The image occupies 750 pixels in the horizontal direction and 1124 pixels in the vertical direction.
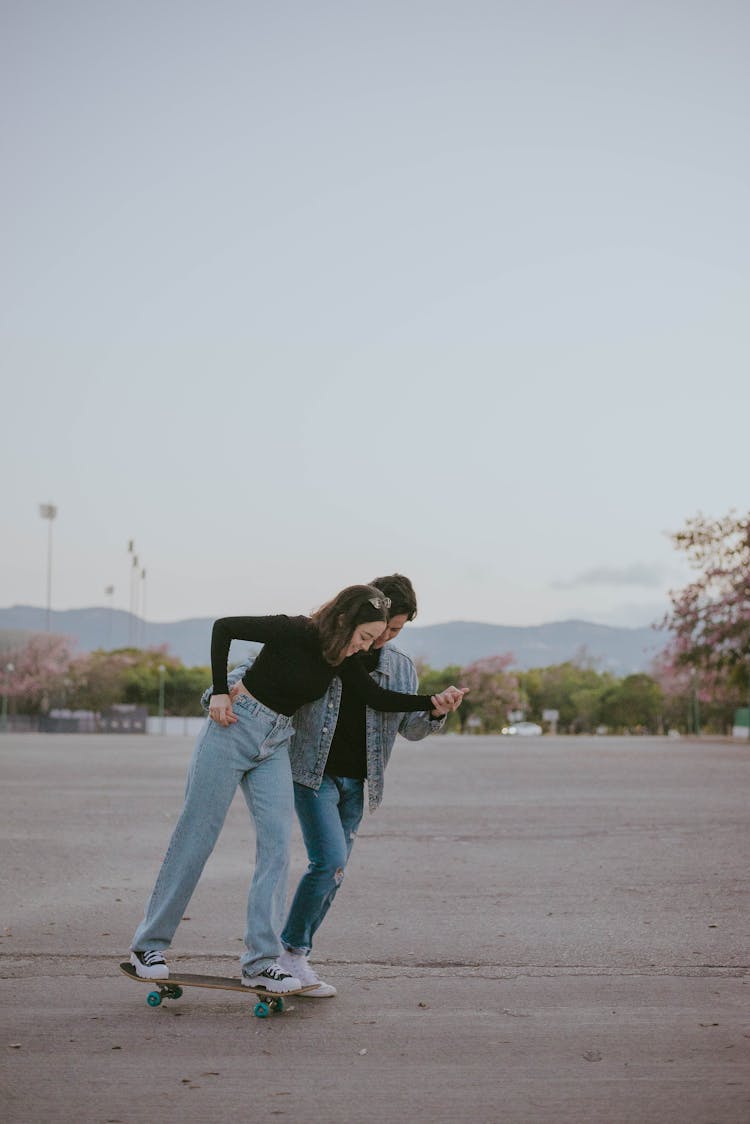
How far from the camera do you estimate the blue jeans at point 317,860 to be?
5.78 meters

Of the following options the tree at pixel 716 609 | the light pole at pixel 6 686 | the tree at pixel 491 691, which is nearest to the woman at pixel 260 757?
the tree at pixel 716 609

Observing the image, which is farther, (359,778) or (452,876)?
(452,876)

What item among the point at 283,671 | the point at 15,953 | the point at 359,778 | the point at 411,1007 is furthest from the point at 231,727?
the point at 15,953

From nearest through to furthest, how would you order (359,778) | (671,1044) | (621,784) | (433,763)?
(671,1044) < (359,778) < (621,784) < (433,763)

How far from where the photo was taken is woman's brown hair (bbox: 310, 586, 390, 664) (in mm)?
5531

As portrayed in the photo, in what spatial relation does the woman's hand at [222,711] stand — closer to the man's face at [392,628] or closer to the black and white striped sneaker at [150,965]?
the man's face at [392,628]

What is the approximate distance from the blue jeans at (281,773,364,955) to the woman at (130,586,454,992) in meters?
0.15

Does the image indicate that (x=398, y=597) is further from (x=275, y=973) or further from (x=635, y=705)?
(x=635, y=705)

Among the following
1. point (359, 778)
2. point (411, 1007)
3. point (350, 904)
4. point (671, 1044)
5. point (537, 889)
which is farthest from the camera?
point (537, 889)

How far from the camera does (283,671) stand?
5.65 metres

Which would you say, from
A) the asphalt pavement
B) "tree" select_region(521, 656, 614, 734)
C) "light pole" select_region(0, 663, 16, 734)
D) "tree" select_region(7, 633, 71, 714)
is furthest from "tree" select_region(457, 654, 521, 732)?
the asphalt pavement

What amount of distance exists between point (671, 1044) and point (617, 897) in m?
4.30

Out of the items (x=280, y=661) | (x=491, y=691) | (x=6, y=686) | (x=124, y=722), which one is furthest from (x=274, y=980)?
(x=491, y=691)

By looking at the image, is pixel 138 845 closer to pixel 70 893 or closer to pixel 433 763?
pixel 70 893
